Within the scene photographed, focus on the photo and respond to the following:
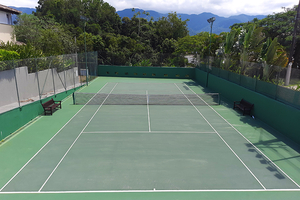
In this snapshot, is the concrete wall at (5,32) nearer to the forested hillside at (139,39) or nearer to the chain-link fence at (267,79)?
the forested hillside at (139,39)

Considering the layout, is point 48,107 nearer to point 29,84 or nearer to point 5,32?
point 29,84

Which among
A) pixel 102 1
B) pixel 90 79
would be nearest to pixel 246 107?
pixel 90 79

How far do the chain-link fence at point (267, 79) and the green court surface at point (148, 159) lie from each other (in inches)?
73.2

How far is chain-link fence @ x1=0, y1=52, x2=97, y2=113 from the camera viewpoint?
1180 centimetres

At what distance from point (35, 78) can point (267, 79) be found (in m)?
14.8

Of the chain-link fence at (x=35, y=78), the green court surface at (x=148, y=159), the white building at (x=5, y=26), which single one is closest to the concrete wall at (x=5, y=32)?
the white building at (x=5, y=26)

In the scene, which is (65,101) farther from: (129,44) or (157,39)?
(157,39)

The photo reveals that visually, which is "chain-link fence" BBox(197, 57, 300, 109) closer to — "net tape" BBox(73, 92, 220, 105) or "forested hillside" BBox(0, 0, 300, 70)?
"forested hillside" BBox(0, 0, 300, 70)

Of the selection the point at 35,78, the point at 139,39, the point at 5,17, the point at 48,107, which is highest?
the point at 5,17

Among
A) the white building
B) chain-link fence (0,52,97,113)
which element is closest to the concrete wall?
the white building

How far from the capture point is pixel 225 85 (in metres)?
18.8

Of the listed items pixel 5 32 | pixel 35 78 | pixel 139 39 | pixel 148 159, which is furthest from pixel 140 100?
pixel 139 39

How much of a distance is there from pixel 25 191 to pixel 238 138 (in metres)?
8.76

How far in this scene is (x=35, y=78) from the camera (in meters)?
14.7
